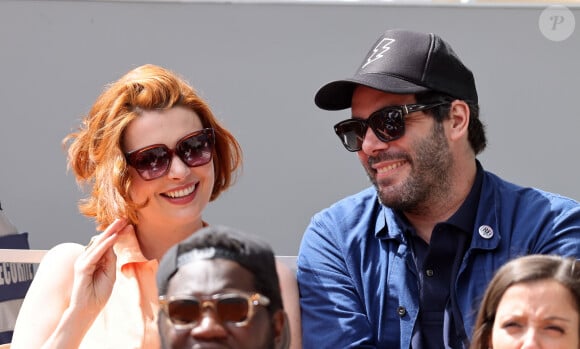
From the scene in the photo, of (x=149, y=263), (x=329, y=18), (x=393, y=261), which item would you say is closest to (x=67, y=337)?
(x=149, y=263)

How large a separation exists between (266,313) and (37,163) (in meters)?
2.72

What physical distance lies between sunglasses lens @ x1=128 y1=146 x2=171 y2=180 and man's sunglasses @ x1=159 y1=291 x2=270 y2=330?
144 centimetres

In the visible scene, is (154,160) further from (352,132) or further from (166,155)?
(352,132)

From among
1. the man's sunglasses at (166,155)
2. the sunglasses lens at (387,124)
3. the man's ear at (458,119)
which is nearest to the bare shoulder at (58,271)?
the man's sunglasses at (166,155)

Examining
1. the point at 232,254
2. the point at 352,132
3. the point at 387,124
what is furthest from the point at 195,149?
the point at 232,254

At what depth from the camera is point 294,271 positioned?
3.38 m

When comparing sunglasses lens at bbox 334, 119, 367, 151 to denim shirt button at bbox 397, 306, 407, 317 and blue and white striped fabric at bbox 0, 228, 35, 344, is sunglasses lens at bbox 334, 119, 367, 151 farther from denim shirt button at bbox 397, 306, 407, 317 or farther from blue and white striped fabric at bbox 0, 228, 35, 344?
blue and white striped fabric at bbox 0, 228, 35, 344

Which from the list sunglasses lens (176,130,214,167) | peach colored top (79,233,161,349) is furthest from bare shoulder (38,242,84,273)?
sunglasses lens (176,130,214,167)

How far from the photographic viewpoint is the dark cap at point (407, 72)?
3234 mm

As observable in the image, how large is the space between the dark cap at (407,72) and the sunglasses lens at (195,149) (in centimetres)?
45

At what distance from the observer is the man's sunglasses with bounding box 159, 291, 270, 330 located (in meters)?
1.72

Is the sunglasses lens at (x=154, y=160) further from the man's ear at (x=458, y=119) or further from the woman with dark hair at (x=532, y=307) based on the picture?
the woman with dark hair at (x=532, y=307)

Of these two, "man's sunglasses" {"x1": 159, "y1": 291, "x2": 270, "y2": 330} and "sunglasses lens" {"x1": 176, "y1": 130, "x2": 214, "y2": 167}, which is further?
"sunglasses lens" {"x1": 176, "y1": 130, "x2": 214, "y2": 167}

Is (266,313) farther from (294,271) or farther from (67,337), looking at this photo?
(294,271)
